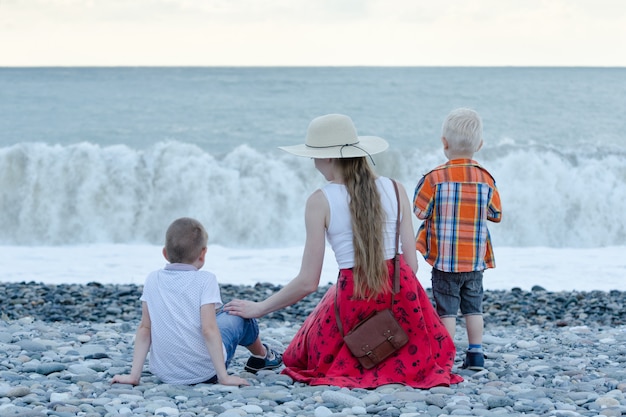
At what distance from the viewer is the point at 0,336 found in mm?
5402

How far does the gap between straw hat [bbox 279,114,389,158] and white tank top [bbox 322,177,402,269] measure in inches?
6.9

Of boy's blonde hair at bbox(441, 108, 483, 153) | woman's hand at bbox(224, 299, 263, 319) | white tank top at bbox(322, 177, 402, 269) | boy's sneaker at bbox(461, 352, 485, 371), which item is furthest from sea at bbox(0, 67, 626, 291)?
white tank top at bbox(322, 177, 402, 269)

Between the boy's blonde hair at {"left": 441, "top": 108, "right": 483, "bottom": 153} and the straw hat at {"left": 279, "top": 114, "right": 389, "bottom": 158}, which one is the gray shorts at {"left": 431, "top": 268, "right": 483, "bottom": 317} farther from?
the straw hat at {"left": 279, "top": 114, "right": 389, "bottom": 158}

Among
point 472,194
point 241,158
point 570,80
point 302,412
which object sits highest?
point 570,80

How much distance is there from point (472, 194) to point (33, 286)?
6.08 m

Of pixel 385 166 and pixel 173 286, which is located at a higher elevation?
pixel 385 166

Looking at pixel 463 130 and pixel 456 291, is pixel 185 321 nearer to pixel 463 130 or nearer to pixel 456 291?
pixel 456 291

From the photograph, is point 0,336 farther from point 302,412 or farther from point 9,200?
point 9,200

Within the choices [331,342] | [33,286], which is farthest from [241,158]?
[331,342]

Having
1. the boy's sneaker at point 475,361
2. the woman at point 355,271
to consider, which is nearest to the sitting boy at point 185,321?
the woman at point 355,271

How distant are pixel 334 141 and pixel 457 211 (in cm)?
91

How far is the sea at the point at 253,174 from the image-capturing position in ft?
39.3

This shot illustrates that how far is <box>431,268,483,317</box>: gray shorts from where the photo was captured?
4.64 meters

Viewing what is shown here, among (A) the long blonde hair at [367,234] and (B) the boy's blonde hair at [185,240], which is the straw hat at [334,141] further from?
(B) the boy's blonde hair at [185,240]
